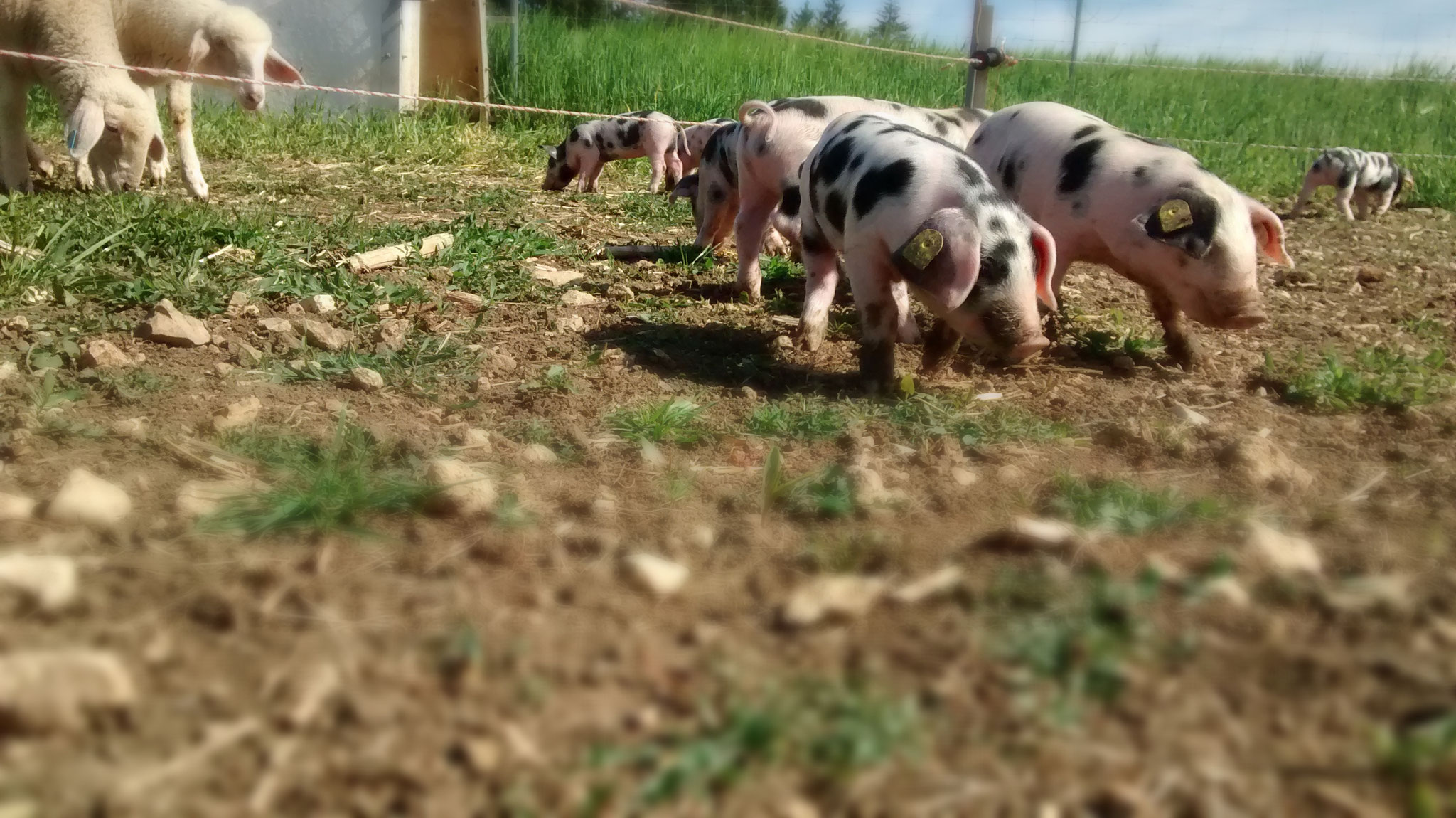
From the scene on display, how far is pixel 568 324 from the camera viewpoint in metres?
5.16

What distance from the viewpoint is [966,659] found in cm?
198

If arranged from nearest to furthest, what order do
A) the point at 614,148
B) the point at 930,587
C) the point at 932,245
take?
1. the point at 930,587
2. the point at 932,245
3. the point at 614,148

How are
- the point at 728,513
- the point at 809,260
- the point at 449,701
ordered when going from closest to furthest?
the point at 449,701 < the point at 728,513 < the point at 809,260

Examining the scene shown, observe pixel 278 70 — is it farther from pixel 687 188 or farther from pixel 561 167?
pixel 687 188

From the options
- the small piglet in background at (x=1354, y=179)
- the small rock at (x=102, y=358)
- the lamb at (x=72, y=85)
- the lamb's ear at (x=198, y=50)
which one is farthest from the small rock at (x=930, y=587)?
the small piglet in background at (x=1354, y=179)

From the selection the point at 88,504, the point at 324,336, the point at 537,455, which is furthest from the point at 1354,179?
the point at 88,504

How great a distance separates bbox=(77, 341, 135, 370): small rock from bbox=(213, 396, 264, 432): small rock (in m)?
0.68

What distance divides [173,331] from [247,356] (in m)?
0.35

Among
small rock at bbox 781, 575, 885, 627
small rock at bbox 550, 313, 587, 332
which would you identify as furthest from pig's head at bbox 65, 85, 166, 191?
small rock at bbox 781, 575, 885, 627

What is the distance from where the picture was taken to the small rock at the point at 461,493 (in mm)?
2654

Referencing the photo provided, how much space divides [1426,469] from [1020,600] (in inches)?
64.9

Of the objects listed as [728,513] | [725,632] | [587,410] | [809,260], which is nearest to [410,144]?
[809,260]

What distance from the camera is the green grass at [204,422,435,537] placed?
2531 millimetres

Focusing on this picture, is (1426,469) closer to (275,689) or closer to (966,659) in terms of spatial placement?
(966,659)
